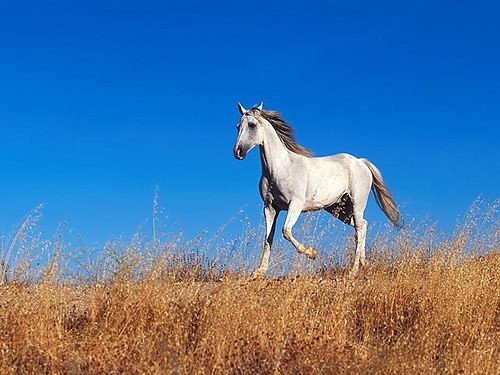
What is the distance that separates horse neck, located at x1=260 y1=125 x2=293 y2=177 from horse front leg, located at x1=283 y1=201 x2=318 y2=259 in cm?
56

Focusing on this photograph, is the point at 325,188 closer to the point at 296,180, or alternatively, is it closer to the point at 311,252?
the point at 296,180

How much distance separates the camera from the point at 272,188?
952 centimetres

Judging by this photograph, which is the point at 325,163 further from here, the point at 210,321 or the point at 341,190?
the point at 210,321

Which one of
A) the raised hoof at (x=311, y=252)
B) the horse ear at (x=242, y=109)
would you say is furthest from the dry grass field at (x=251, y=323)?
the horse ear at (x=242, y=109)

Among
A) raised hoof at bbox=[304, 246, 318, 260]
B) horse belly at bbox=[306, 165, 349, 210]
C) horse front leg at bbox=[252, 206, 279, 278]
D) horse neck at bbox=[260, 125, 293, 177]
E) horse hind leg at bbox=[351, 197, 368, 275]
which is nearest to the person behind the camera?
raised hoof at bbox=[304, 246, 318, 260]

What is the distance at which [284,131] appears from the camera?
10.2 metres

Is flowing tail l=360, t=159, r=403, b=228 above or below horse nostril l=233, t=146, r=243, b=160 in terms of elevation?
above

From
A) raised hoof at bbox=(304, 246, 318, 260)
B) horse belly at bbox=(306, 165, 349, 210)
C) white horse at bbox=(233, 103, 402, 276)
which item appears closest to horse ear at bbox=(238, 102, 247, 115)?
white horse at bbox=(233, 103, 402, 276)

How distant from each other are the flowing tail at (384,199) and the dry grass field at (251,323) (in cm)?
352

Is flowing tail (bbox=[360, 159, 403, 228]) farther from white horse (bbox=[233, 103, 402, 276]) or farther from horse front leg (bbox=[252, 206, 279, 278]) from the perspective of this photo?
horse front leg (bbox=[252, 206, 279, 278])

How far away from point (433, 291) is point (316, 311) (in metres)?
1.58

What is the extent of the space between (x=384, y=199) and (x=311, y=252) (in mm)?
3584

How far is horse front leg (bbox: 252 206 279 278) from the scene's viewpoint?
29.1ft

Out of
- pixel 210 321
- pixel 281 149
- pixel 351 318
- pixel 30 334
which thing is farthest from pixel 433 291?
pixel 30 334
